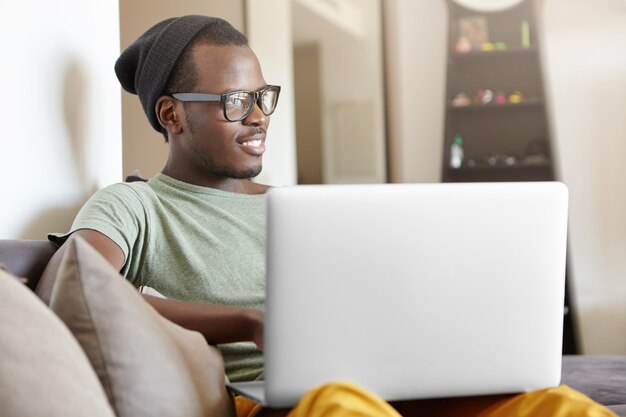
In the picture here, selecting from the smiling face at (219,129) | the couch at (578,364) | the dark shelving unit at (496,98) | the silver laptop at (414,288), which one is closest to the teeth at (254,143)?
the smiling face at (219,129)

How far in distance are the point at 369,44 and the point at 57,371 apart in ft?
14.1

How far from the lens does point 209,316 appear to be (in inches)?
A: 60.6

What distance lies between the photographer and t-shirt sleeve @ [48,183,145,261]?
1.64 meters

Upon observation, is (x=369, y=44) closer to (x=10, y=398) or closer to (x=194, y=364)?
(x=194, y=364)

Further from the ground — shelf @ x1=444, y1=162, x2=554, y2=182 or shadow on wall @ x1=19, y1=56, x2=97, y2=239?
shadow on wall @ x1=19, y1=56, x2=97, y2=239

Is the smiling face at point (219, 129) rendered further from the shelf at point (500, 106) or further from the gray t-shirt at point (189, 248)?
the shelf at point (500, 106)

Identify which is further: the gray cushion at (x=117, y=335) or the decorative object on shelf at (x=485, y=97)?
the decorative object on shelf at (x=485, y=97)

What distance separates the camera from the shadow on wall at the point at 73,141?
1960 millimetres

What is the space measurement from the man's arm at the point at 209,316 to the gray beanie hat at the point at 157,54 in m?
0.58

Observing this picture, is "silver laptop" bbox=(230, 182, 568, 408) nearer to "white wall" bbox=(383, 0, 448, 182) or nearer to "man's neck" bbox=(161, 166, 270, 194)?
"man's neck" bbox=(161, 166, 270, 194)

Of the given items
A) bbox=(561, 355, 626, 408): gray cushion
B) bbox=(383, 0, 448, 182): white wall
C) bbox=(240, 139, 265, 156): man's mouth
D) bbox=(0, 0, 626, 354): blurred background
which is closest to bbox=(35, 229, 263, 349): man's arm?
bbox=(240, 139, 265, 156): man's mouth

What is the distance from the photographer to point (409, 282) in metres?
1.24

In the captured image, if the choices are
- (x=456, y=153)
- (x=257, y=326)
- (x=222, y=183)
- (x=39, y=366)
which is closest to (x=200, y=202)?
(x=222, y=183)

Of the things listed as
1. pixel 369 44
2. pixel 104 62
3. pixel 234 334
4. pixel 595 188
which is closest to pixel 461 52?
pixel 369 44
